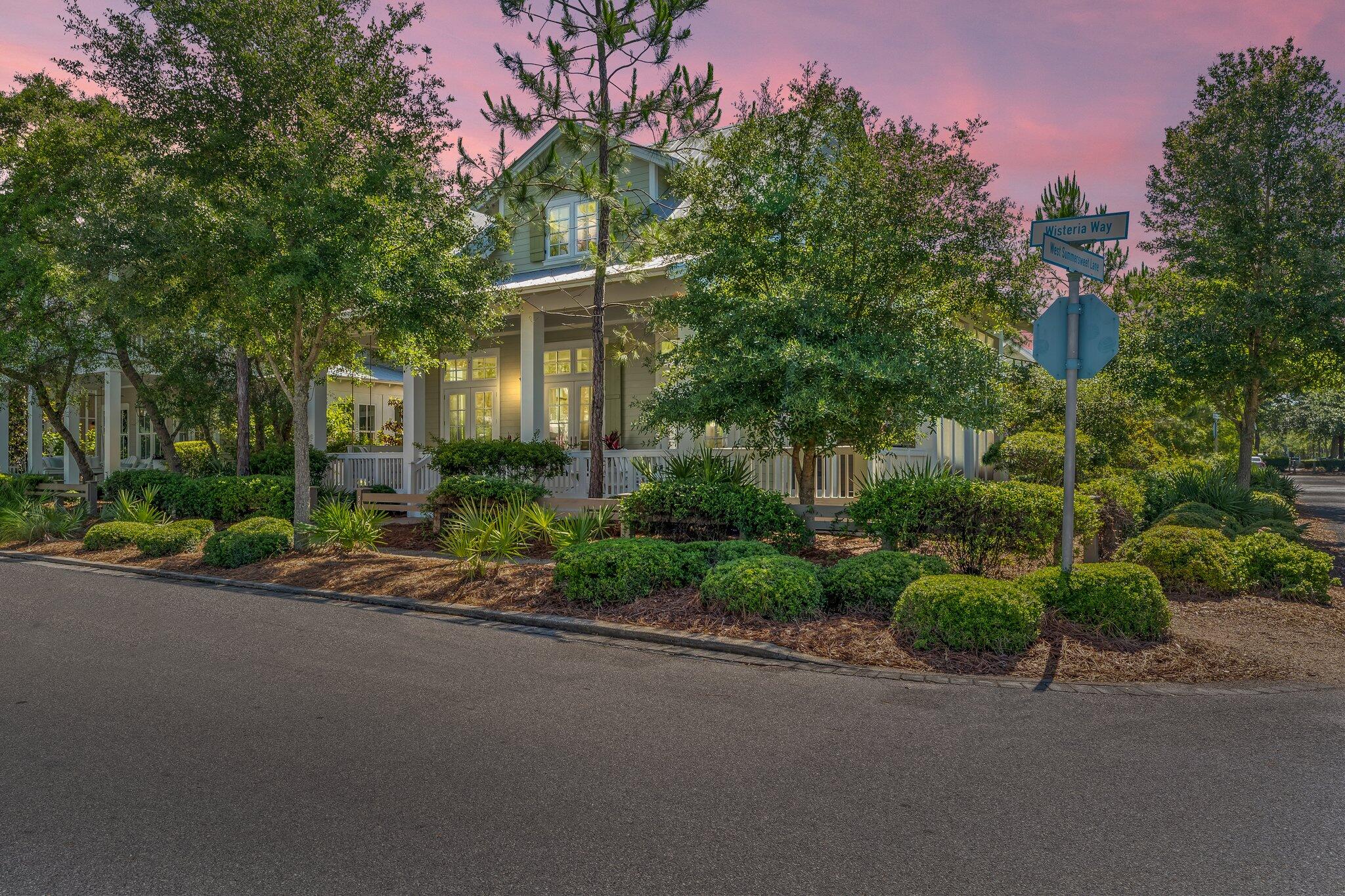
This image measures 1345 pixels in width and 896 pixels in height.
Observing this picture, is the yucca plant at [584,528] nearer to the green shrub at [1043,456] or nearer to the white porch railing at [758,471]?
the white porch railing at [758,471]

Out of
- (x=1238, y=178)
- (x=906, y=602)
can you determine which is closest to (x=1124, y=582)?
(x=906, y=602)

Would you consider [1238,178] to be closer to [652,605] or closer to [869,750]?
[652,605]

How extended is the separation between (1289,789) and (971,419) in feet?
21.9

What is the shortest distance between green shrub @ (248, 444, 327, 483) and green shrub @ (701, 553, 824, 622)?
1320 cm

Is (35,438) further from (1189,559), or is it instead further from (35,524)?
(1189,559)

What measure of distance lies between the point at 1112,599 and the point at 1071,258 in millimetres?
2897

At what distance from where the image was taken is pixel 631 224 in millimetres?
13398

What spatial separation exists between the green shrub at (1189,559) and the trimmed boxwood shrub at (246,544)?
11.3m

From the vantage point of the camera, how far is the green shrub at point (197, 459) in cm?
2069

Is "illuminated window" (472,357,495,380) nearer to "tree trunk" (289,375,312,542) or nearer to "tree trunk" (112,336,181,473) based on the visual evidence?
"tree trunk" (112,336,181,473)

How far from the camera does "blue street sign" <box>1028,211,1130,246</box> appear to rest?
7555 millimetres

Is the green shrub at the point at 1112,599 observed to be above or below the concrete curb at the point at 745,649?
above

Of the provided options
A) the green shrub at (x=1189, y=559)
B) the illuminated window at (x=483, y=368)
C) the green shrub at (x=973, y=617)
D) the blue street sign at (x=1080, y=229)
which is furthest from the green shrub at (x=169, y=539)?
the green shrub at (x=1189, y=559)

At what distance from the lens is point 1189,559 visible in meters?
9.22
